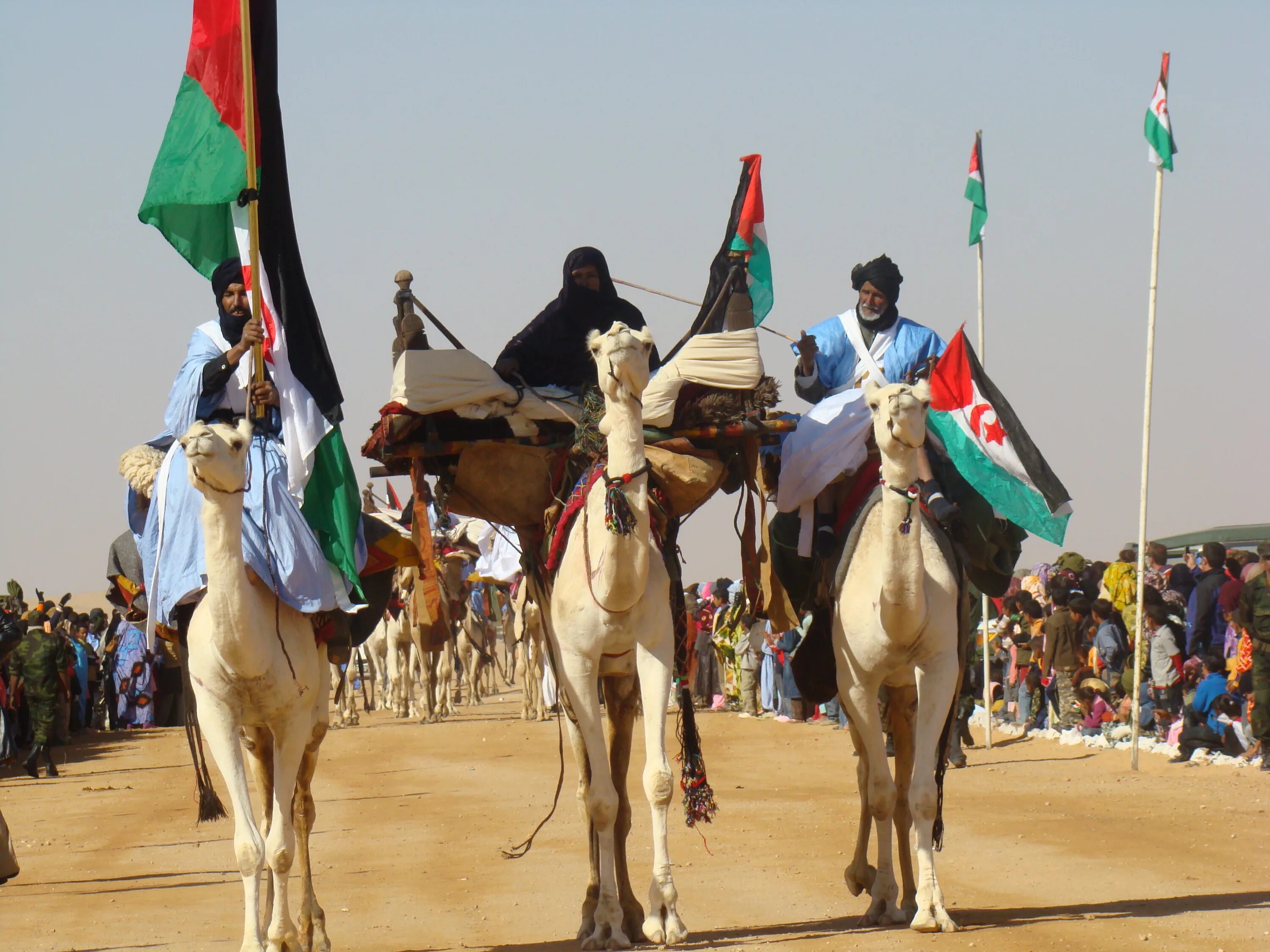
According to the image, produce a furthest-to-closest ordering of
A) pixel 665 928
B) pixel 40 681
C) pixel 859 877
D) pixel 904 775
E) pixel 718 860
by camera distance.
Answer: pixel 40 681 < pixel 718 860 < pixel 904 775 < pixel 859 877 < pixel 665 928

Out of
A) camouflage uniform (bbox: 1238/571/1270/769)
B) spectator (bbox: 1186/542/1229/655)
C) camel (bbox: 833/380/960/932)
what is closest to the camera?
camel (bbox: 833/380/960/932)

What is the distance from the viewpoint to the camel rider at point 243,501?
336 inches

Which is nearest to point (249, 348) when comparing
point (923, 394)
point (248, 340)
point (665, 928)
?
point (248, 340)

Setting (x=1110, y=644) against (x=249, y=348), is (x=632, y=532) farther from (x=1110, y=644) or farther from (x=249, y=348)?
(x=1110, y=644)

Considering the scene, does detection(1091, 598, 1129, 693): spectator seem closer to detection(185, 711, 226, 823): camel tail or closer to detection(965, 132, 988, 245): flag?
detection(965, 132, 988, 245): flag

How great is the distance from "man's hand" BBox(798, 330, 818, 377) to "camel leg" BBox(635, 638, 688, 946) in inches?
93.5

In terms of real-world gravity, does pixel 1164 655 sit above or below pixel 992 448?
below

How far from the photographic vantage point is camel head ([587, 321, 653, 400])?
8344mm

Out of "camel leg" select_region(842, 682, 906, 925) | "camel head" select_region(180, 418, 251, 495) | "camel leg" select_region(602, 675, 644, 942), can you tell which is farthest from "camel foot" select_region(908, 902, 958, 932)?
"camel head" select_region(180, 418, 251, 495)

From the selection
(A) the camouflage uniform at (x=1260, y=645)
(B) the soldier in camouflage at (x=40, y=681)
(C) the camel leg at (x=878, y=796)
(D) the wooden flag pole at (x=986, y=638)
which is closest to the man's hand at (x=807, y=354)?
(C) the camel leg at (x=878, y=796)

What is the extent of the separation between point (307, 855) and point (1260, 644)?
30.7 feet

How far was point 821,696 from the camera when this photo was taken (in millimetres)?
10469

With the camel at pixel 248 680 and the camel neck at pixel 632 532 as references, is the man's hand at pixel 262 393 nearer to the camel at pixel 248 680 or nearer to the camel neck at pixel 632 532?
the camel at pixel 248 680

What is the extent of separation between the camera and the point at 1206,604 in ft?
56.2
